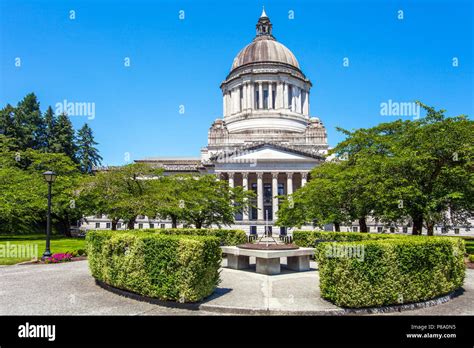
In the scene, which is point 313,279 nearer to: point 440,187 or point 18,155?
point 440,187

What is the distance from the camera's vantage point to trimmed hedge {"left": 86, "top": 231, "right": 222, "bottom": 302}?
33.4 ft

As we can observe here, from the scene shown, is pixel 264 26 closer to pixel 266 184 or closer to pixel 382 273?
pixel 266 184

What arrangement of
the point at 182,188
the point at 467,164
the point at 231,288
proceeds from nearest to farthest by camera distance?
the point at 231,288, the point at 467,164, the point at 182,188

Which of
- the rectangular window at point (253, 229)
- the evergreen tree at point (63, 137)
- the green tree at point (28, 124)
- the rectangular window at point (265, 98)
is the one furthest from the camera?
the rectangular window at point (265, 98)

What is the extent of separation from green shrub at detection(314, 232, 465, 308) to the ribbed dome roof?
2560 inches

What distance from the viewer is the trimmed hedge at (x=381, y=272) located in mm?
10000

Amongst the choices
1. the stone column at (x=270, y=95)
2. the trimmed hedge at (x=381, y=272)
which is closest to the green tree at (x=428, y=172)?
the trimmed hedge at (x=381, y=272)

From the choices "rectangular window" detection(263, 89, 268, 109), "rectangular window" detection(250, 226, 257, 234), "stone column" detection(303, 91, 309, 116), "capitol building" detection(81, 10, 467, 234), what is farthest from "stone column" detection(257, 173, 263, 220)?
"stone column" detection(303, 91, 309, 116)

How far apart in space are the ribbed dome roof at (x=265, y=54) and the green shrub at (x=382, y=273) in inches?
2560

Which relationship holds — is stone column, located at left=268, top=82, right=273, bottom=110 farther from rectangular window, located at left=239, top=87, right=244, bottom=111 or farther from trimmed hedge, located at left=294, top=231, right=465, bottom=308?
trimmed hedge, located at left=294, top=231, right=465, bottom=308

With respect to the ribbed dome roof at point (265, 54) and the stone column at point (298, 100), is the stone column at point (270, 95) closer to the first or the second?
the ribbed dome roof at point (265, 54)
